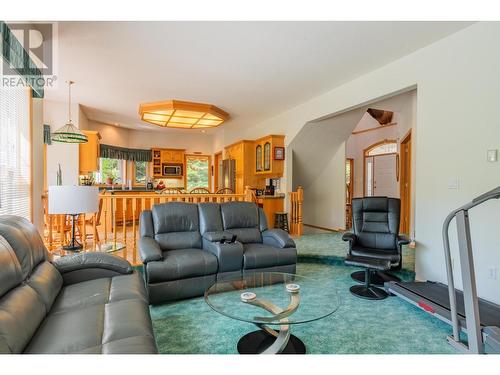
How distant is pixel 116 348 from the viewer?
1.39 metres

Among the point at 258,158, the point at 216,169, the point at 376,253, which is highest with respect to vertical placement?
the point at 258,158

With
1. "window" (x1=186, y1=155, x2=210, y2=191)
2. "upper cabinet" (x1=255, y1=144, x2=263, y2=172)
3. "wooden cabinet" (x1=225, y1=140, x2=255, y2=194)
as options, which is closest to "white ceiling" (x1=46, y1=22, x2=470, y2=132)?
"upper cabinet" (x1=255, y1=144, x2=263, y2=172)

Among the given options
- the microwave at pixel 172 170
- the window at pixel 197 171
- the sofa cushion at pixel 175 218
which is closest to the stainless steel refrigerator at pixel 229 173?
the window at pixel 197 171

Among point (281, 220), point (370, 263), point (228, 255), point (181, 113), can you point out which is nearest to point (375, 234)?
point (370, 263)

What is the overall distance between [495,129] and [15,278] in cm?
403

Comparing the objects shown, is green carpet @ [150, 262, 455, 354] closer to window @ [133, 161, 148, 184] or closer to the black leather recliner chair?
the black leather recliner chair

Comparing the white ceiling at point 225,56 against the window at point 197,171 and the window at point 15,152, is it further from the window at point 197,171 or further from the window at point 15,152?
the window at point 197,171

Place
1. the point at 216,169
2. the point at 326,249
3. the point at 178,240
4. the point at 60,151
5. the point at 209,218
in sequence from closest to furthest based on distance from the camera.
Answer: the point at 178,240 < the point at 209,218 < the point at 326,249 < the point at 60,151 < the point at 216,169

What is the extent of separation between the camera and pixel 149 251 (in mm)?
2938

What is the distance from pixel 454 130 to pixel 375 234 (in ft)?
5.05

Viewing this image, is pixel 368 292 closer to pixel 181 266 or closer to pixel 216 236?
pixel 216 236

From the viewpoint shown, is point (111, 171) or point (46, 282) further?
point (111, 171)
